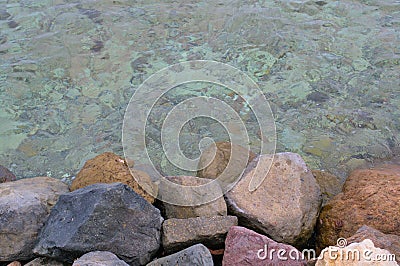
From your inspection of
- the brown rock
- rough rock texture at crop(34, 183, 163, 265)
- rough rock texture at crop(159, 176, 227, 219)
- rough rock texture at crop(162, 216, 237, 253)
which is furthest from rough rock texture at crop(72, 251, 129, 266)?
the brown rock

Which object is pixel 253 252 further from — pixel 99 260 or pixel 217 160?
pixel 217 160

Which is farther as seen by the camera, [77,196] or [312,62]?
[312,62]

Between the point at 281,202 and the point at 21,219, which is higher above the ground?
the point at 21,219

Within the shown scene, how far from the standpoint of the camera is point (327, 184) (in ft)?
13.9

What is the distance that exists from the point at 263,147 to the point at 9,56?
338 centimetres

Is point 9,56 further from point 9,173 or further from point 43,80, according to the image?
point 9,173

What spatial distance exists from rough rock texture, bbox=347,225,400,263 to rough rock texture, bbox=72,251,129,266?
1.42 m

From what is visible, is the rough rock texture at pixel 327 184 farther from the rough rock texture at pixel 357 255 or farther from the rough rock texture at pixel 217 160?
the rough rock texture at pixel 357 255


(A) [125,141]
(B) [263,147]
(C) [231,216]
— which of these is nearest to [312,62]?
(B) [263,147]

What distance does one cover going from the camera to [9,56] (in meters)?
6.00

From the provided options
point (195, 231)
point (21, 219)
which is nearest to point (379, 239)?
point (195, 231)

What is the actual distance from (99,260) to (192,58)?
357 cm

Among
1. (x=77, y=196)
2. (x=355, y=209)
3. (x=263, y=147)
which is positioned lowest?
(x=263, y=147)

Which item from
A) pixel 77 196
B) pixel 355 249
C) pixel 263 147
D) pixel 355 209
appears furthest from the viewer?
pixel 263 147
